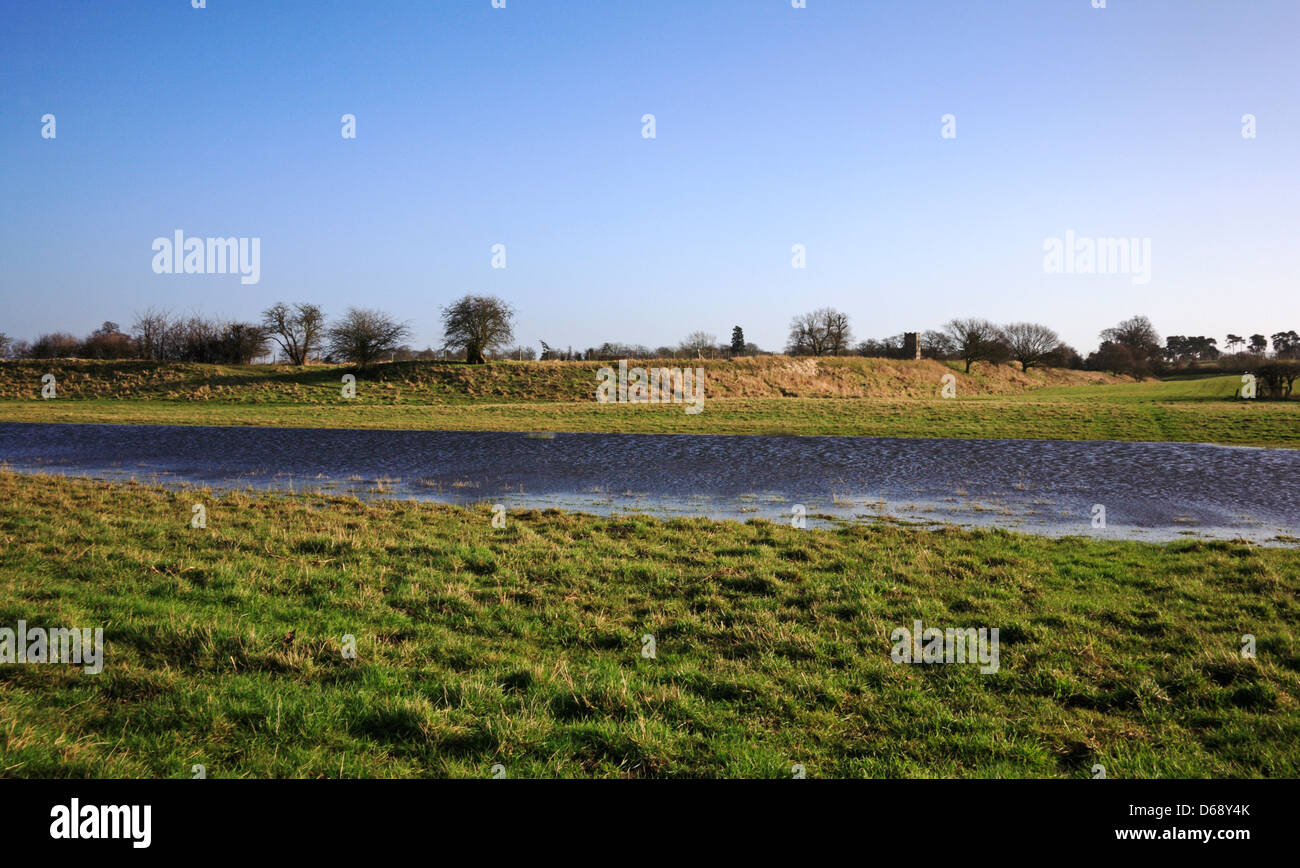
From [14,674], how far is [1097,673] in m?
9.57

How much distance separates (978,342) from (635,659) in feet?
320

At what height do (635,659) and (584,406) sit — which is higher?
(584,406)

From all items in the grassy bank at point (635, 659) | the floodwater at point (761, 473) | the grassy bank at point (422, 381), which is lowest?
the grassy bank at point (635, 659)

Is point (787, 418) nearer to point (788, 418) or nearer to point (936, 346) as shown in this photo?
point (788, 418)

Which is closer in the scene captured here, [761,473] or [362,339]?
[761,473]

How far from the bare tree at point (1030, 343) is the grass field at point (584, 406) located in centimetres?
2874

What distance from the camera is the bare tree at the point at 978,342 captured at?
9244cm

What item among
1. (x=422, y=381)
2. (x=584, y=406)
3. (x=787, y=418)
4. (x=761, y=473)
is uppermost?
(x=422, y=381)

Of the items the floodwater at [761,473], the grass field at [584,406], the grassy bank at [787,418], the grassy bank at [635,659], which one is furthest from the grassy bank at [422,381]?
the grassy bank at [635,659]

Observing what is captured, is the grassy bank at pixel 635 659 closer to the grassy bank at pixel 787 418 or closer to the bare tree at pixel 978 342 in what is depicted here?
the grassy bank at pixel 787 418

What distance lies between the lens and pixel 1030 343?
103062 mm

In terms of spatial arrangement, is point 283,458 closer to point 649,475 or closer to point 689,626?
point 649,475

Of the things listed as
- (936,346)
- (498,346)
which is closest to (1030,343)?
(936,346)

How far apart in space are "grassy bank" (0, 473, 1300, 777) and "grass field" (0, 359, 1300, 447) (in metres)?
23.7
